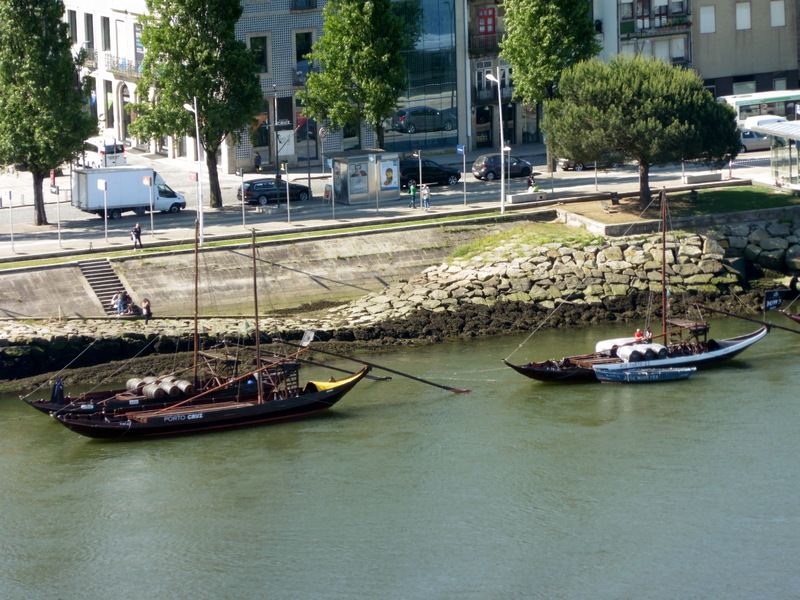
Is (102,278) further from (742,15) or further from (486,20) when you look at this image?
(742,15)

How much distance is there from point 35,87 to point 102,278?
410 inches

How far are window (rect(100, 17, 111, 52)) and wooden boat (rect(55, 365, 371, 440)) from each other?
138 ft

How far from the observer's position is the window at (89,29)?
78688 millimetres

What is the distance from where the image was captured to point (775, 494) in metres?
33.6

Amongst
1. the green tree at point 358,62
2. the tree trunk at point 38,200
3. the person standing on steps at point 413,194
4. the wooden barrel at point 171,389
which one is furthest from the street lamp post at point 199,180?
the wooden barrel at point 171,389

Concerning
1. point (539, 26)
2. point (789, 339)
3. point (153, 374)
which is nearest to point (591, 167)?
point (539, 26)

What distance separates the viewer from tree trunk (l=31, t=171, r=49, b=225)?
55.3m

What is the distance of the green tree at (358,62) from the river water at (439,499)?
74.1 feet

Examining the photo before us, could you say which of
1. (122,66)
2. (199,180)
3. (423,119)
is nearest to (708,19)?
(423,119)

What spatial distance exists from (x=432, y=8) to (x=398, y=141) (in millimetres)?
7672

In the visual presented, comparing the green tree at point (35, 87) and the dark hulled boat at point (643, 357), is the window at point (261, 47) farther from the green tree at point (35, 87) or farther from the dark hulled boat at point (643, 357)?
the dark hulled boat at point (643, 357)

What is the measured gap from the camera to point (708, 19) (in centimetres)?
7838

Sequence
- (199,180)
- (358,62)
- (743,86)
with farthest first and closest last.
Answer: (743,86), (358,62), (199,180)

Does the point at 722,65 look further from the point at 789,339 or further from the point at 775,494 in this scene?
the point at 775,494
